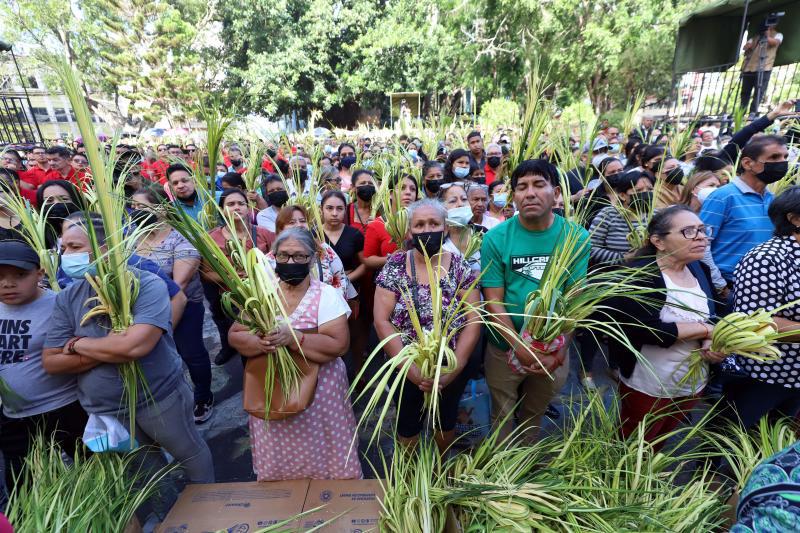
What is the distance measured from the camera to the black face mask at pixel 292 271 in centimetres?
187

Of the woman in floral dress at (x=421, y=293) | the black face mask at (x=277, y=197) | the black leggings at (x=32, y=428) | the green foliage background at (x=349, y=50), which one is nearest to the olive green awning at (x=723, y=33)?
the green foliage background at (x=349, y=50)

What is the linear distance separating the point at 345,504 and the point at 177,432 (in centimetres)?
102

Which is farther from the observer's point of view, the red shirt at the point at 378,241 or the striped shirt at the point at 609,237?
the red shirt at the point at 378,241

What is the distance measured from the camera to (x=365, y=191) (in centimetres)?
392

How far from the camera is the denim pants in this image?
6.35 ft

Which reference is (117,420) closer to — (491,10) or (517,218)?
(517,218)

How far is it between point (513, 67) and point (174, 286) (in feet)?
64.1

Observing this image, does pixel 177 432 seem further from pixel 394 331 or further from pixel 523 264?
pixel 523 264

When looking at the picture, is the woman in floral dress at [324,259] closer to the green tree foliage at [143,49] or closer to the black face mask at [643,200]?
the black face mask at [643,200]

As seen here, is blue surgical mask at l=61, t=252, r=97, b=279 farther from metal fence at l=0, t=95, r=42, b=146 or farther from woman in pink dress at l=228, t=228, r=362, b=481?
metal fence at l=0, t=95, r=42, b=146

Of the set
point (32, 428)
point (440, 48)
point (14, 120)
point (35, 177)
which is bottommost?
point (32, 428)

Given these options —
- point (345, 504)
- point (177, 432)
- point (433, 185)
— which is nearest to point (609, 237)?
point (433, 185)

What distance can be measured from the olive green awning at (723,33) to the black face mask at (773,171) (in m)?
8.03

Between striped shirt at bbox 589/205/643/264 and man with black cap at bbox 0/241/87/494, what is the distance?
10.6 ft
